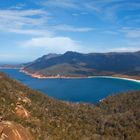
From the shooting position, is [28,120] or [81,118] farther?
[81,118]

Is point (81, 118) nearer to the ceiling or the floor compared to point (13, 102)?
nearer to the floor

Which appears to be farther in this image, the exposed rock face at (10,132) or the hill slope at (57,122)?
the hill slope at (57,122)

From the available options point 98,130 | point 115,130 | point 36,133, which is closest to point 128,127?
point 115,130

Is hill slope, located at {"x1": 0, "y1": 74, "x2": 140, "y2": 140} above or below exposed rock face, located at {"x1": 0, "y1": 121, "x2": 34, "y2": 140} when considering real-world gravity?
below

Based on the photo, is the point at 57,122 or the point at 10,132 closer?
the point at 10,132

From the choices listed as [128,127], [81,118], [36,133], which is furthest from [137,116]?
[36,133]

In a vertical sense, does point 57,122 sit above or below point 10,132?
below

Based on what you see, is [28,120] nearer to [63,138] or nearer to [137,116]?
[63,138]

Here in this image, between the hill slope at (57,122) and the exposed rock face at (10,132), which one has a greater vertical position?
the exposed rock face at (10,132)

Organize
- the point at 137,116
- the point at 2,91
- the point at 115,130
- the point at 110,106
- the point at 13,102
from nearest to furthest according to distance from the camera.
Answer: the point at 13,102 → the point at 2,91 → the point at 115,130 → the point at 137,116 → the point at 110,106

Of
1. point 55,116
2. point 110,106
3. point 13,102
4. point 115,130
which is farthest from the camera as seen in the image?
point 110,106

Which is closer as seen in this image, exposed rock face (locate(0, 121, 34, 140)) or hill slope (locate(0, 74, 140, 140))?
exposed rock face (locate(0, 121, 34, 140))
